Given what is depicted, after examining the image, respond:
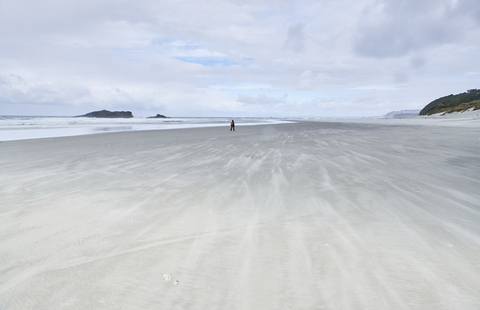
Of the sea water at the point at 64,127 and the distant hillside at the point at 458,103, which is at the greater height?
the distant hillside at the point at 458,103

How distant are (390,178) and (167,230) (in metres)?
5.24

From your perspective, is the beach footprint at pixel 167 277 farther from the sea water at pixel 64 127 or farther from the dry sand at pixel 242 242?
the sea water at pixel 64 127

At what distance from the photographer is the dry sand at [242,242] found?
213cm

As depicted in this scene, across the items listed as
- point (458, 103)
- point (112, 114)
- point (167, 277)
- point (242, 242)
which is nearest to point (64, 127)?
point (242, 242)

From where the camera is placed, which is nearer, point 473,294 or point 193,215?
point 473,294

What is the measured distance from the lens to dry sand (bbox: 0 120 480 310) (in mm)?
2129

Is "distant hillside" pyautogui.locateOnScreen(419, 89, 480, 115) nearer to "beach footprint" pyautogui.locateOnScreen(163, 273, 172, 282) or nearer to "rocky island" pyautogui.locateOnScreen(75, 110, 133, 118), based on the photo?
"beach footprint" pyautogui.locateOnScreen(163, 273, 172, 282)

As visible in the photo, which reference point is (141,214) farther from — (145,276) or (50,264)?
(145,276)

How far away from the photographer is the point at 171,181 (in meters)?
6.10

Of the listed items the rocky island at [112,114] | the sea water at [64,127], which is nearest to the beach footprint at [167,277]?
the sea water at [64,127]

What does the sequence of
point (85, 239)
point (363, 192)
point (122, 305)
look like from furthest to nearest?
point (363, 192) < point (85, 239) < point (122, 305)

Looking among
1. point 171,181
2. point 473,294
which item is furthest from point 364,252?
point 171,181

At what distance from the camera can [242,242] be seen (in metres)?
3.04

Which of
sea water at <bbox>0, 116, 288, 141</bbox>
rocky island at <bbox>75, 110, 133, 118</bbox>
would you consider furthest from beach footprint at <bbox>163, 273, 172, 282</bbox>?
rocky island at <bbox>75, 110, 133, 118</bbox>
